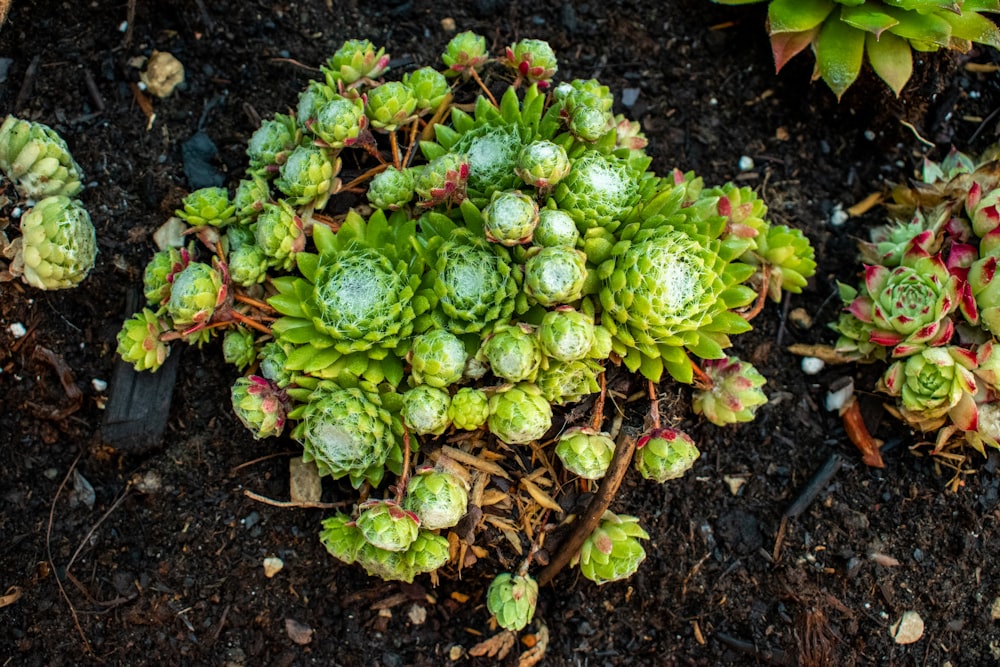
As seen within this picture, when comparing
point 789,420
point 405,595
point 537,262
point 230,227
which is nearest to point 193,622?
point 405,595

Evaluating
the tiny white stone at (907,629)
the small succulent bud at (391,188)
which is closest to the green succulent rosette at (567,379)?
the small succulent bud at (391,188)

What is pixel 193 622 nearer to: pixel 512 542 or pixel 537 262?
pixel 512 542

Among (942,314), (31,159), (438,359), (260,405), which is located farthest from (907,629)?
(31,159)

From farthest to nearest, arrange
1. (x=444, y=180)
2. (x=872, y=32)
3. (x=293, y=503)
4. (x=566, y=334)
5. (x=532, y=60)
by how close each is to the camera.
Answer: (x=872, y=32), (x=532, y=60), (x=293, y=503), (x=444, y=180), (x=566, y=334)

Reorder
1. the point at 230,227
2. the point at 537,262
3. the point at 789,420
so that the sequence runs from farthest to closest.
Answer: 1. the point at 789,420
2. the point at 230,227
3. the point at 537,262

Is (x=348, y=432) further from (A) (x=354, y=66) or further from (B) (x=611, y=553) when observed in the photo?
(A) (x=354, y=66)
